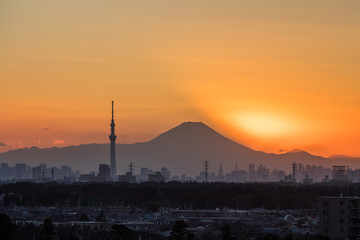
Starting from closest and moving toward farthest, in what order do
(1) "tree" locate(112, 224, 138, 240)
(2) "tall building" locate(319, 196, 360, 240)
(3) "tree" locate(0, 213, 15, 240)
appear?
(2) "tall building" locate(319, 196, 360, 240), (3) "tree" locate(0, 213, 15, 240), (1) "tree" locate(112, 224, 138, 240)

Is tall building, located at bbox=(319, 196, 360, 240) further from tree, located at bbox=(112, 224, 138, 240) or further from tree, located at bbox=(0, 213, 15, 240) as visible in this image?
tree, located at bbox=(0, 213, 15, 240)

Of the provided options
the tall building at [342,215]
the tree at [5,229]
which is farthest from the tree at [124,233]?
the tall building at [342,215]

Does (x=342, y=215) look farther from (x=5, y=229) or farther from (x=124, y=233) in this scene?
(x=5, y=229)

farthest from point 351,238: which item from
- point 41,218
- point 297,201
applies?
point 297,201

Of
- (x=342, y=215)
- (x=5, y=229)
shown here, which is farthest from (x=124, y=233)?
(x=342, y=215)

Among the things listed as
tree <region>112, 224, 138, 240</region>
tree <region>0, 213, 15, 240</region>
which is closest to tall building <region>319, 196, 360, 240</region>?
tree <region>112, 224, 138, 240</region>

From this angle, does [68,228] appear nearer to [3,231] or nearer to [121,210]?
[3,231]

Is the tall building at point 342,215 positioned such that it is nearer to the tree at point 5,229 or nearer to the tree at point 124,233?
the tree at point 124,233

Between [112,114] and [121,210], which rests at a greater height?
[112,114]
